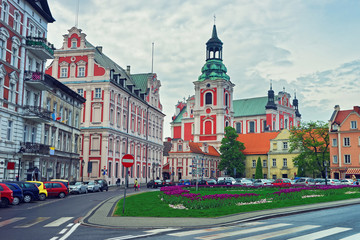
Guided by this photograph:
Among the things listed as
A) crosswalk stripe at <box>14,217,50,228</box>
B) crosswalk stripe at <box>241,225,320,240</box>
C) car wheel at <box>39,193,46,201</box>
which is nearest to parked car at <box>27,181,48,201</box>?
car wheel at <box>39,193,46,201</box>

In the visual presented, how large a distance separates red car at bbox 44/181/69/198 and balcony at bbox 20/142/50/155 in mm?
5716

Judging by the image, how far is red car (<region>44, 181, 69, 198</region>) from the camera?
34.8 metres

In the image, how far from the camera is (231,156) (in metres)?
94.2

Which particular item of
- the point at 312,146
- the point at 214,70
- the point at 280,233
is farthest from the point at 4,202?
the point at 214,70

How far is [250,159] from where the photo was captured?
3866 inches

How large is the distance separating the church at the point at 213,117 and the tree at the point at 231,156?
556 cm

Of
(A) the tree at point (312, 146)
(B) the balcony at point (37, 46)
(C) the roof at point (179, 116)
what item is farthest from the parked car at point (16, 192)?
(C) the roof at point (179, 116)

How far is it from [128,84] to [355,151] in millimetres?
43290

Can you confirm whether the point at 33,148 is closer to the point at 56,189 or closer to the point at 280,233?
the point at 56,189

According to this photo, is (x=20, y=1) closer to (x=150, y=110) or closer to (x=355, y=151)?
(x=150, y=110)

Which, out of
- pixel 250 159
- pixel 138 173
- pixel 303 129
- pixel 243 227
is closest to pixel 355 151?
pixel 303 129

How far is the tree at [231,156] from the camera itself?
3684 inches

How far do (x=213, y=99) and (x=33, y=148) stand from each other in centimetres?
7386

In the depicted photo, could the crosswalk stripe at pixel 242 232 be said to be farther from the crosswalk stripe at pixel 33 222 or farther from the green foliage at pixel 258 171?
the green foliage at pixel 258 171
